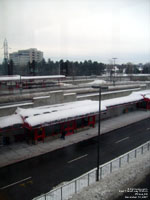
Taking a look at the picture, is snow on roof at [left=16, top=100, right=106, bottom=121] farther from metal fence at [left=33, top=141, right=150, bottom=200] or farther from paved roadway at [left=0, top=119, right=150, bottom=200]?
metal fence at [left=33, top=141, right=150, bottom=200]

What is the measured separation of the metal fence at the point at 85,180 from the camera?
10422mm

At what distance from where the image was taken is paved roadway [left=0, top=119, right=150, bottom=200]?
11.6 meters

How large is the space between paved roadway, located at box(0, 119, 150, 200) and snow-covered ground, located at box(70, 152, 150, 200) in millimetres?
1932

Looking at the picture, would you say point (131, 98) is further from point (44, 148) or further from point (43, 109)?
point (44, 148)

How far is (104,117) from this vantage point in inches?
1125

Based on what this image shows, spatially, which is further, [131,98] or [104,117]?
[131,98]

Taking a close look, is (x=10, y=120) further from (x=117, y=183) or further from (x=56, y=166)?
(x=117, y=183)

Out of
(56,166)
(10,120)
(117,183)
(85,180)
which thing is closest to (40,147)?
(10,120)

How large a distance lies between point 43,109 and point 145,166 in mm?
11179

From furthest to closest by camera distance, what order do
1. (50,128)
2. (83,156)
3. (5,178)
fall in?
1. (50,128)
2. (83,156)
3. (5,178)

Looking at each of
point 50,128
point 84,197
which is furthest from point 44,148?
point 84,197

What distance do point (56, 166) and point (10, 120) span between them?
6.03 meters

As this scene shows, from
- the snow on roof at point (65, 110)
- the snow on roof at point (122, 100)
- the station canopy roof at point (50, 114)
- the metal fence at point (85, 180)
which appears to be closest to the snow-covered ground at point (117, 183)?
the metal fence at point (85, 180)

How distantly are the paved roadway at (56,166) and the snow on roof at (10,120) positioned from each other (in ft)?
12.0
